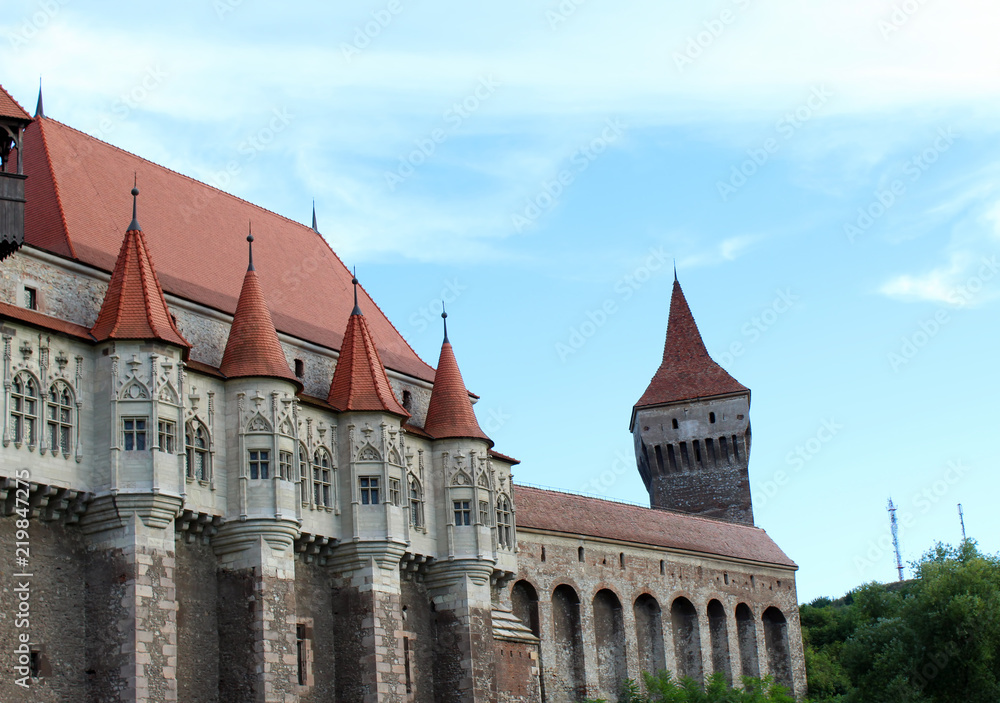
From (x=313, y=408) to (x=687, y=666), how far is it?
77.1ft

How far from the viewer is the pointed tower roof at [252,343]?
32219 millimetres

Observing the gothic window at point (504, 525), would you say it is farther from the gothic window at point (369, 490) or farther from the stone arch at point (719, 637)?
the stone arch at point (719, 637)

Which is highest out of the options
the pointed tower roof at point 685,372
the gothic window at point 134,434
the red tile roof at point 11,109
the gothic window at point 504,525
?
the pointed tower roof at point 685,372

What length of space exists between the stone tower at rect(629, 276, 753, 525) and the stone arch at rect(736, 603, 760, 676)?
10.5 metres

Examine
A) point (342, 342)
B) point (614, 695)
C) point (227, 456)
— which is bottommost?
point (614, 695)

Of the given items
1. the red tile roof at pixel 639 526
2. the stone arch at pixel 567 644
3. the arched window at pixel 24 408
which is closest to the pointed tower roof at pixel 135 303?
the arched window at pixel 24 408

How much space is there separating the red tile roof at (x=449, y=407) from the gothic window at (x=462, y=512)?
179 centimetres

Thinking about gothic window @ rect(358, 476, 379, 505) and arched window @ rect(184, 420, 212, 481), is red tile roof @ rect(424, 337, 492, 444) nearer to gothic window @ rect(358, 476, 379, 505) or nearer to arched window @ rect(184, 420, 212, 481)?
gothic window @ rect(358, 476, 379, 505)

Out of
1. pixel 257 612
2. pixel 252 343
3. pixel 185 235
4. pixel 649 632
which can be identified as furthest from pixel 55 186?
pixel 649 632

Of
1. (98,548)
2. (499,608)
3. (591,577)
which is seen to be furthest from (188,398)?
(591,577)

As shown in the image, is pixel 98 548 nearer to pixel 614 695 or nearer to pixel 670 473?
pixel 614 695

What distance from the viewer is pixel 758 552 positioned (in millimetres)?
58219

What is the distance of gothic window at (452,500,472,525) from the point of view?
123ft

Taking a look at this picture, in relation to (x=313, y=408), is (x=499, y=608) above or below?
below
